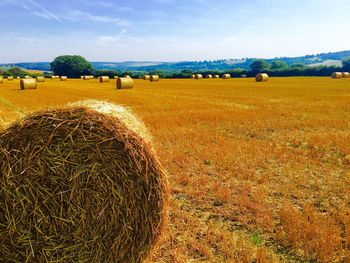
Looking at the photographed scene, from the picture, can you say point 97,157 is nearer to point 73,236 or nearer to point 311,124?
point 73,236

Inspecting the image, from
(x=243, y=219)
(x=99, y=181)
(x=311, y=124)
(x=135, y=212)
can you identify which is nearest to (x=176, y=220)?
(x=243, y=219)

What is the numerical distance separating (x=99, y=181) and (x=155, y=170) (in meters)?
0.67

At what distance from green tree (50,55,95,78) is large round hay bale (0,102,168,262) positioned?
375 ft

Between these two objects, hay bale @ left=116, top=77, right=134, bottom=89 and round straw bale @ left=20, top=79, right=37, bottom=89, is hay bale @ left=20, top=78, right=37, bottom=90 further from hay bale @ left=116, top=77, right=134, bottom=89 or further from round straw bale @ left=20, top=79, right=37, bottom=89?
hay bale @ left=116, top=77, right=134, bottom=89

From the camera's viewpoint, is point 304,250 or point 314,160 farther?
point 314,160

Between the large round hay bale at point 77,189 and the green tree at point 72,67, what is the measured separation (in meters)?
114

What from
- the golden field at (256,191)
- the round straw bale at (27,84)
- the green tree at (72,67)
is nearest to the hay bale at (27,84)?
the round straw bale at (27,84)

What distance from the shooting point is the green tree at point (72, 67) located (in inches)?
4464

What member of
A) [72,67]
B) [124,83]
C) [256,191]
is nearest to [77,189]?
[256,191]

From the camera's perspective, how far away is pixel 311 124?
44.3 ft

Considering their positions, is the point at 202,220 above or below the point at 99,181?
below

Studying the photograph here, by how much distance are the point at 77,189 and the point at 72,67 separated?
4618 inches

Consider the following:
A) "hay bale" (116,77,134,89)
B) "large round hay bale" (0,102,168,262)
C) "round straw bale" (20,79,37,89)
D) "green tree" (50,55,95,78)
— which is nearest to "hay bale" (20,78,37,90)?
"round straw bale" (20,79,37,89)

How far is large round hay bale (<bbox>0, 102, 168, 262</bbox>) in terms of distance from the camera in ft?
12.2
